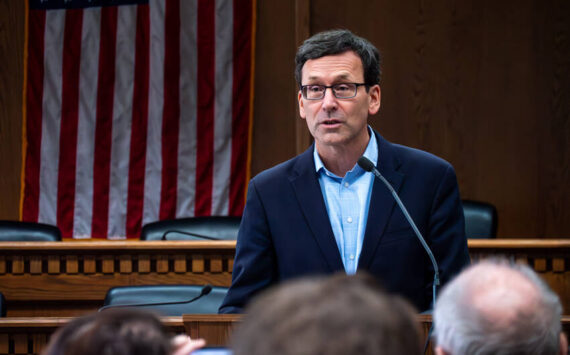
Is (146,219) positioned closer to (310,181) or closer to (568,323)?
(310,181)

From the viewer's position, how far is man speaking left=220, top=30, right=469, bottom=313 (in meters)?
2.09

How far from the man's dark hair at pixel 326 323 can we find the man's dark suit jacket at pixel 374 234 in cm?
136

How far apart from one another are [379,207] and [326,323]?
1484 millimetres

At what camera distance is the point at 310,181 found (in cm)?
221

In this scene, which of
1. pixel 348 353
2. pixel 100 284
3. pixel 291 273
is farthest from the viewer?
pixel 100 284

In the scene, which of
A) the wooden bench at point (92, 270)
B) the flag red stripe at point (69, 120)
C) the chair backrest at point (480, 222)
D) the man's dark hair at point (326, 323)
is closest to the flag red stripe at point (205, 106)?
the flag red stripe at point (69, 120)

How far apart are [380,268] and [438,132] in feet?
10.7

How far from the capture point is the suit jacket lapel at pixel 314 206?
2098 millimetres

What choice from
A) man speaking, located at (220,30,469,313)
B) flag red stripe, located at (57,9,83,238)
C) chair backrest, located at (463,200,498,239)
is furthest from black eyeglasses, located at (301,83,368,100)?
flag red stripe, located at (57,9,83,238)

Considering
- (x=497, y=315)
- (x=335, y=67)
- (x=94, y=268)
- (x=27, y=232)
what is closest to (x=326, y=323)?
(x=497, y=315)

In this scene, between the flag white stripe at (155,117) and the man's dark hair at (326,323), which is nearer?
the man's dark hair at (326,323)

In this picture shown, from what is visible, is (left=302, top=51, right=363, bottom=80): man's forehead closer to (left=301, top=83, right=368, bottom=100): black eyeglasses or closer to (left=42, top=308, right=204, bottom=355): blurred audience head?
(left=301, top=83, right=368, bottom=100): black eyeglasses

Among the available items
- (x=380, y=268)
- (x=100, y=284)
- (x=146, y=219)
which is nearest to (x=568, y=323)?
(x=380, y=268)

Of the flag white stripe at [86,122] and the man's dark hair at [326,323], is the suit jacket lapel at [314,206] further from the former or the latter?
the flag white stripe at [86,122]
